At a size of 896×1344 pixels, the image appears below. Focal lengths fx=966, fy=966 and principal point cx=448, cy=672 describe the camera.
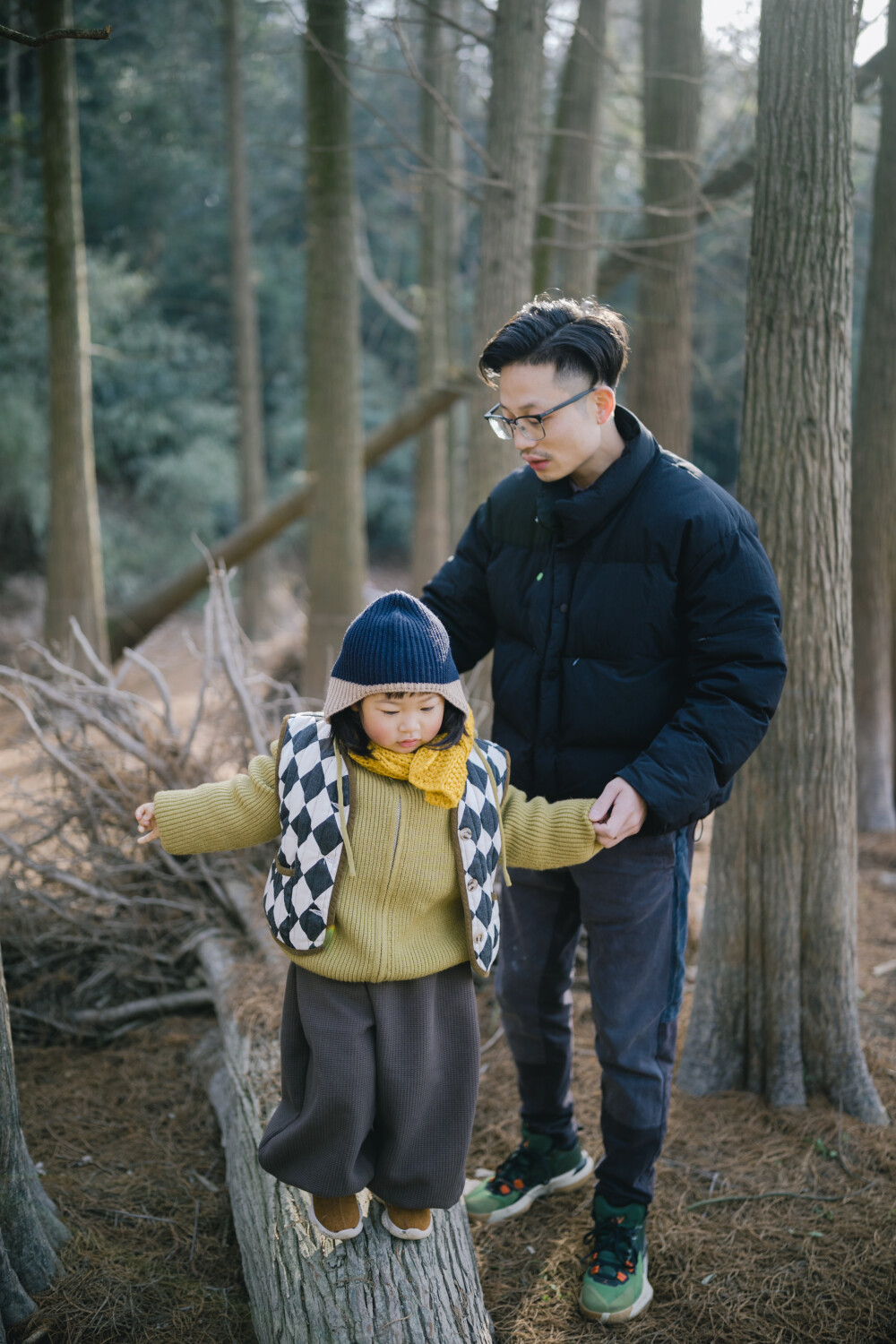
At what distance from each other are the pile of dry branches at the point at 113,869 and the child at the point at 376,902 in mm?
1752

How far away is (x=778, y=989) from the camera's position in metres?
3.12

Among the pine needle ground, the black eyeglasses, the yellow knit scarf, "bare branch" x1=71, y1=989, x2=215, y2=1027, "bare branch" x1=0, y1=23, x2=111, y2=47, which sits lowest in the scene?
"bare branch" x1=71, y1=989, x2=215, y2=1027

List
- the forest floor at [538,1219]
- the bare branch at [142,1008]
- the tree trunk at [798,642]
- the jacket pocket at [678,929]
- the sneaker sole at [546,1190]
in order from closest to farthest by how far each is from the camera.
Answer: the forest floor at [538,1219] < the jacket pocket at [678,929] < the sneaker sole at [546,1190] < the tree trunk at [798,642] < the bare branch at [142,1008]

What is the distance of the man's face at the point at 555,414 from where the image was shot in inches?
84.7

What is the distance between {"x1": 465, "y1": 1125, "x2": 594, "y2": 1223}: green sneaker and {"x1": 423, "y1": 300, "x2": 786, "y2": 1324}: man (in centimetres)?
31

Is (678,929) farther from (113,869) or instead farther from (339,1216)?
(113,869)

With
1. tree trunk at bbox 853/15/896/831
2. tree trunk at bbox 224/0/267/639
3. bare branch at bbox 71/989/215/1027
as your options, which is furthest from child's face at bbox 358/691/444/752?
tree trunk at bbox 224/0/267/639

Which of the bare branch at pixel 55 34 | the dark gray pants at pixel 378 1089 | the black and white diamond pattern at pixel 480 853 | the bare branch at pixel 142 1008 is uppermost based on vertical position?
the bare branch at pixel 55 34

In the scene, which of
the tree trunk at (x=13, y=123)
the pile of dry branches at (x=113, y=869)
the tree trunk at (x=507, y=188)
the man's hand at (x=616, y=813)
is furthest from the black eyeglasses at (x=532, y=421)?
the tree trunk at (x=13, y=123)

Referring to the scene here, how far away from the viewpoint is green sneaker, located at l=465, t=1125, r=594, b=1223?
2633mm

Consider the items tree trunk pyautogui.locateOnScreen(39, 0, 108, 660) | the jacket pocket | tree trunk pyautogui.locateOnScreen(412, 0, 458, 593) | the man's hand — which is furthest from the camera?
tree trunk pyautogui.locateOnScreen(412, 0, 458, 593)

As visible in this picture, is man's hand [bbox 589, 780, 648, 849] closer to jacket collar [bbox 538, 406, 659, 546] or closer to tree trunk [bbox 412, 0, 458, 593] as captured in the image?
jacket collar [bbox 538, 406, 659, 546]

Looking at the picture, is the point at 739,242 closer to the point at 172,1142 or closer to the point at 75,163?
the point at 75,163

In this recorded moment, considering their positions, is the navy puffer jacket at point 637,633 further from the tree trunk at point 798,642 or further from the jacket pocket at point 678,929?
the tree trunk at point 798,642
